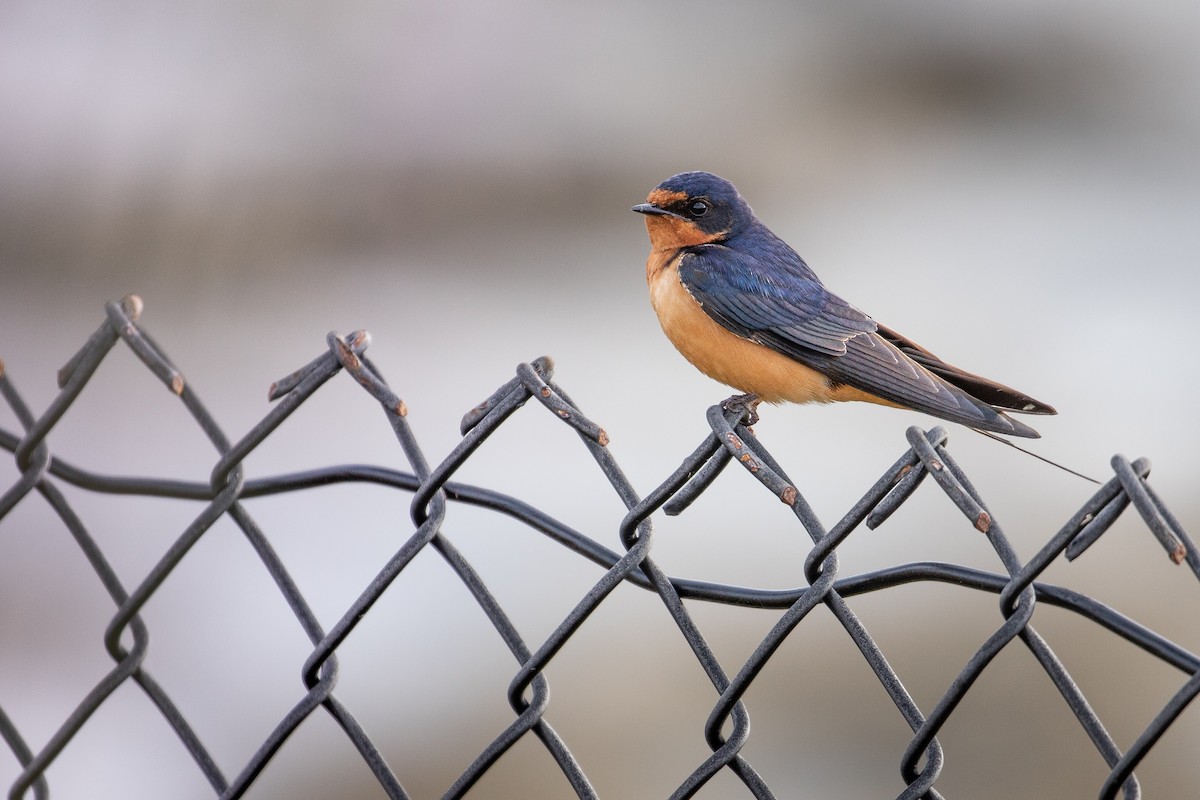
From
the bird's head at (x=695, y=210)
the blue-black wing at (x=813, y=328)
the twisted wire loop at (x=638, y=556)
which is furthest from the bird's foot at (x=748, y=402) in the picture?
the twisted wire loop at (x=638, y=556)

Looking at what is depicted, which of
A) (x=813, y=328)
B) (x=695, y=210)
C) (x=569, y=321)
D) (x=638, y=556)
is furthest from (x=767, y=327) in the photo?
(x=569, y=321)

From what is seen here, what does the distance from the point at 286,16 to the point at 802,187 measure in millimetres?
3083

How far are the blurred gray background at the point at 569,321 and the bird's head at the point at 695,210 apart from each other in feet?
6.98

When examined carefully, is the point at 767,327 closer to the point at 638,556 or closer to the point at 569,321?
the point at 638,556

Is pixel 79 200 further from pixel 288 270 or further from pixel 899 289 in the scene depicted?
pixel 899 289

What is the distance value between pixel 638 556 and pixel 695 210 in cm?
156

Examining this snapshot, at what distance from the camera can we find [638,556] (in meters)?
1.20

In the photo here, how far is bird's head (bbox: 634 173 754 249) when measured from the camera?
8.60 ft

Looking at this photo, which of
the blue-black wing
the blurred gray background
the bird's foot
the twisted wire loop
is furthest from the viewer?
the blurred gray background

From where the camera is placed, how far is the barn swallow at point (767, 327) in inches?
86.4

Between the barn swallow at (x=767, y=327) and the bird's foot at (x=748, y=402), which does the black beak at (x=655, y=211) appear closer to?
the barn swallow at (x=767, y=327)

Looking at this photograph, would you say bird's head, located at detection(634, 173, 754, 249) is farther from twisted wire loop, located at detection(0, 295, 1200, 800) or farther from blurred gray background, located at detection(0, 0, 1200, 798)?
blurred gray background, located at detection(0, 0, 1200, 798)

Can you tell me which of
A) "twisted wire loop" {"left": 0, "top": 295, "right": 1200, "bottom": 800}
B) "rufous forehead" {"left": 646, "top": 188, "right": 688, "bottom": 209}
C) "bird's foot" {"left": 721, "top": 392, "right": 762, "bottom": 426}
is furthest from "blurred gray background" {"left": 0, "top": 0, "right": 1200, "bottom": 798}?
"twisted wire loop" {"left": 0, "top": 295, "right": 1200, "bottom": 800}

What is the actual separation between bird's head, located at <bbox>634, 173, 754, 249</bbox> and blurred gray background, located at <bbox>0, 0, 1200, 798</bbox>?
213 cm
